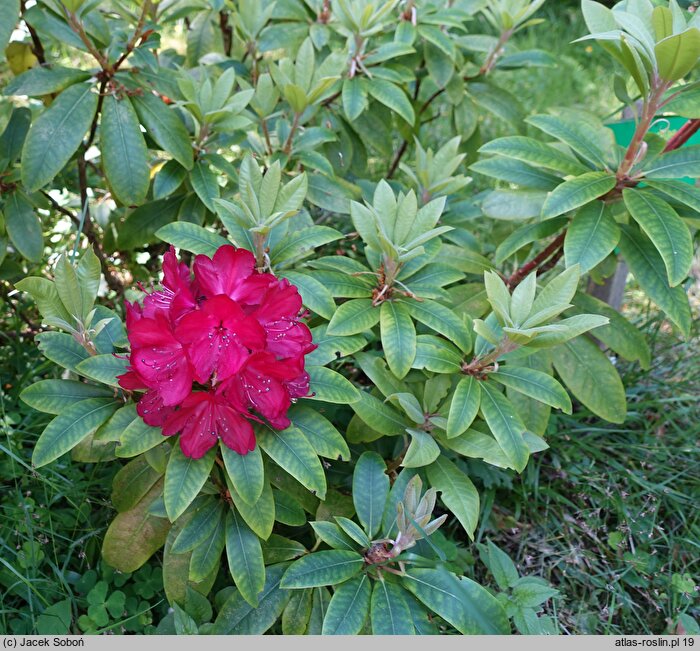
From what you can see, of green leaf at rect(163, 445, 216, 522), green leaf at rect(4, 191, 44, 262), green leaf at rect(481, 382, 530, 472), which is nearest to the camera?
green leaf at rect(163, 445, 216, 522)

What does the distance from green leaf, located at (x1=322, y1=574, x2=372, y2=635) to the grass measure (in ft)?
2.38

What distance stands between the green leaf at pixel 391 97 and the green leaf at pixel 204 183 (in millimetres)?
575

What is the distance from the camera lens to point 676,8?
168 cm

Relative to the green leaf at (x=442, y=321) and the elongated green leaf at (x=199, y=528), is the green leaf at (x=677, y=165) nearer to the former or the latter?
the green leaf at (x=442, y=321)

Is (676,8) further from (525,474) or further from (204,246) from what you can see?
(525,474)

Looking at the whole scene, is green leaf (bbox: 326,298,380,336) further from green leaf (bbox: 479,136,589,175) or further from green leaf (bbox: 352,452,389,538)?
green leaf (bbox: 479,136,589,175)

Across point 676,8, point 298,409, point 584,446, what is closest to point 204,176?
point 298,409

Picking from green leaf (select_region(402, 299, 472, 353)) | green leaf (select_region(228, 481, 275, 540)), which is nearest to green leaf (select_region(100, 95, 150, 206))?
green leaf (select_region(402, 299, 472, 353))

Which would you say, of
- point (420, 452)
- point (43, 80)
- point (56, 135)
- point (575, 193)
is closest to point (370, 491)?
point (420, 452)

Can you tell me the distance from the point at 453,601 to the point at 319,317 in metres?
0.77

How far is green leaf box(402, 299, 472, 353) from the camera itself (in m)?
1.75

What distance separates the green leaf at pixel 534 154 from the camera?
75.7 inches

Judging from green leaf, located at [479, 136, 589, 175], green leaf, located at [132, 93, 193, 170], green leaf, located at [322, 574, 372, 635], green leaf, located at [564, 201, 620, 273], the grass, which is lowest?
the grass

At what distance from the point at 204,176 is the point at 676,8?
1.28m
